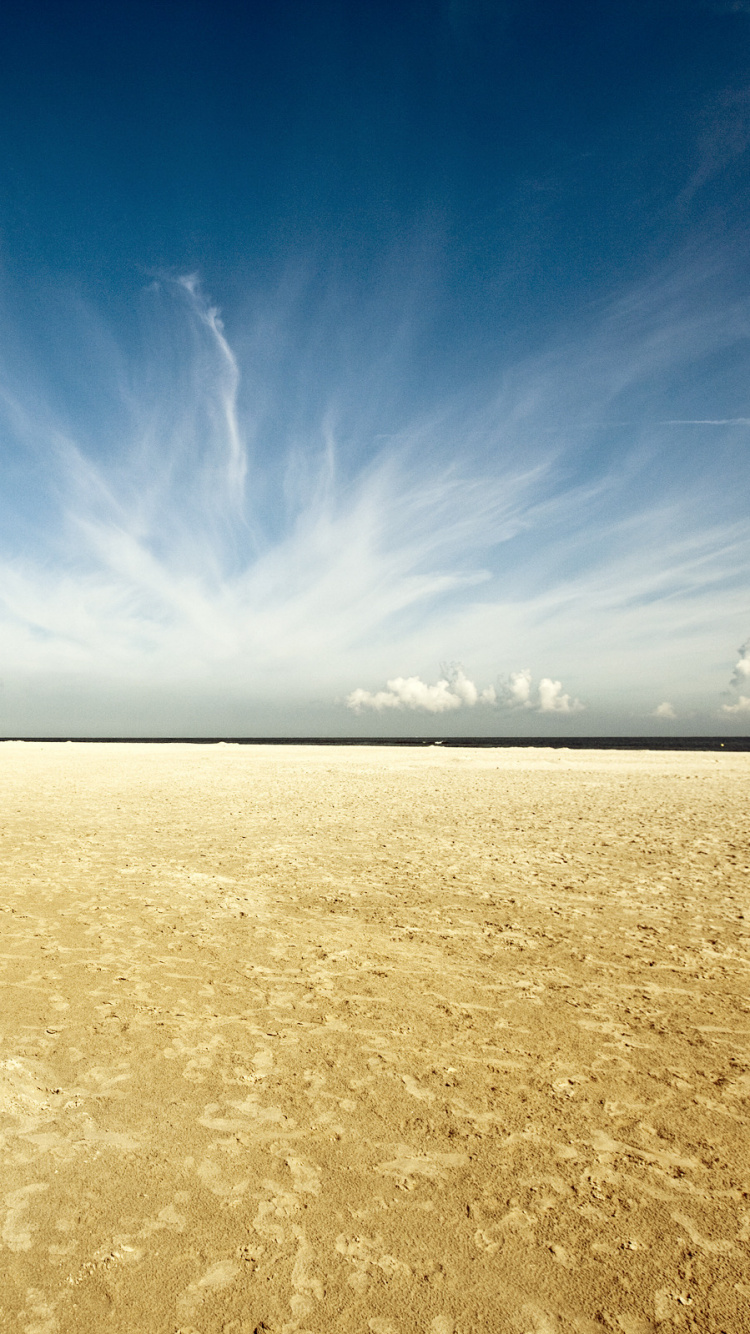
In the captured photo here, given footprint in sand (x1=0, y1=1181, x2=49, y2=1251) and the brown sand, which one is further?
footprint in sand (x1=0, y1=1181, x2=49, y2=1251)

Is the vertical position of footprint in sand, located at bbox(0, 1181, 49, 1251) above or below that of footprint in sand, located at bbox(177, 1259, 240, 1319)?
above

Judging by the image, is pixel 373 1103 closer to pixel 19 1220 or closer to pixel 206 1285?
pixel 206 1285

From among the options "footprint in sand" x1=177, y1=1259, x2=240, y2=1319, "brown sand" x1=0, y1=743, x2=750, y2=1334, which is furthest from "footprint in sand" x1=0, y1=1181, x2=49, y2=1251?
"footprint in sand" x1=177, y1=1259, x2=240, y2=1319

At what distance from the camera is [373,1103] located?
15.3 feet

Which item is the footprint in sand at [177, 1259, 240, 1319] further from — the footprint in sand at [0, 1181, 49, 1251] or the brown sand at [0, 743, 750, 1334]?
the footprint in sand at [0, 1181, 49, 1251]

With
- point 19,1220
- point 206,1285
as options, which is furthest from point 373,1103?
point 19,1220

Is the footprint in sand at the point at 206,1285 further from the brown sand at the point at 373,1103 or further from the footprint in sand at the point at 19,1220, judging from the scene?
the footprint in sand at the point at 19,1220

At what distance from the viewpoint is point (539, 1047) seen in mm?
5477

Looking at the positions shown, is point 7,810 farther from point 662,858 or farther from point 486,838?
point 662,858

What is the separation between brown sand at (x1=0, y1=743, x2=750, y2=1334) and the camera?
321 centimetres

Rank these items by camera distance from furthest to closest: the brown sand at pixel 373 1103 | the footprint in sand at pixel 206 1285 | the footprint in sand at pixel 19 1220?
the footprint in sand at pixel 19 1220 → the brown sand at pixel 373 1103 → the footprint in sand at pixel 206 1285

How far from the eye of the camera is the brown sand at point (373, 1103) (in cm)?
321

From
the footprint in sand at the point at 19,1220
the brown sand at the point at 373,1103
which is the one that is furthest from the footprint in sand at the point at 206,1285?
the footprint in sand at the point at 19,1220

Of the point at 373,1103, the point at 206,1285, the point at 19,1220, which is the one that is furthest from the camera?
the point at 373,1103
